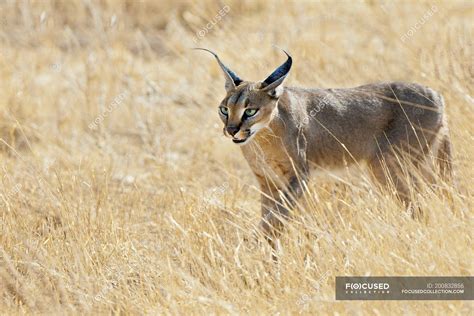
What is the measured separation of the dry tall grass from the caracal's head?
67cm

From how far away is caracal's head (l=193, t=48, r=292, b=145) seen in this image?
6.16m

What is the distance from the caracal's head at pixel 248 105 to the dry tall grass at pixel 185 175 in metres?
0.67

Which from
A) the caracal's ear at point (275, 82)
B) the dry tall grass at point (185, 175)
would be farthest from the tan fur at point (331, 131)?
the dry tall grass at point (185, 175)

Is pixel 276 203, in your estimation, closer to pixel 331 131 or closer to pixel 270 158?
pixel 270 158

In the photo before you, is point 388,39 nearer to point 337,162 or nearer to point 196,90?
point 196,90

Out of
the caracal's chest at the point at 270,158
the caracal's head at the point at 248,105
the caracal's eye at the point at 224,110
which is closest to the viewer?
the caracal's head at the point at 248,105

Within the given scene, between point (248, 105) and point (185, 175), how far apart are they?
2324mm

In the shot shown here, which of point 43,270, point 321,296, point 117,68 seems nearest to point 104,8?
point 117,68

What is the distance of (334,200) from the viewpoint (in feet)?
22.4

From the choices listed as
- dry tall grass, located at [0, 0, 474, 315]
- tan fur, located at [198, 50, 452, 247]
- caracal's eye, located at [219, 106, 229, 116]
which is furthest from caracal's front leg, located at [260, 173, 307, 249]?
caracal's eye, located at [219, 106, 229, 116]

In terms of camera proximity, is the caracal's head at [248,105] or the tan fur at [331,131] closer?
the caracal's head at [248,105]

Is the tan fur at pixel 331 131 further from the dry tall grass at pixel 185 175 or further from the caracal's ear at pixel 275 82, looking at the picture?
the dry tall grass at pixel 185 175

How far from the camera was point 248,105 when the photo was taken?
6262 mm

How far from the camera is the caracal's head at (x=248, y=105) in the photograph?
243 inches
